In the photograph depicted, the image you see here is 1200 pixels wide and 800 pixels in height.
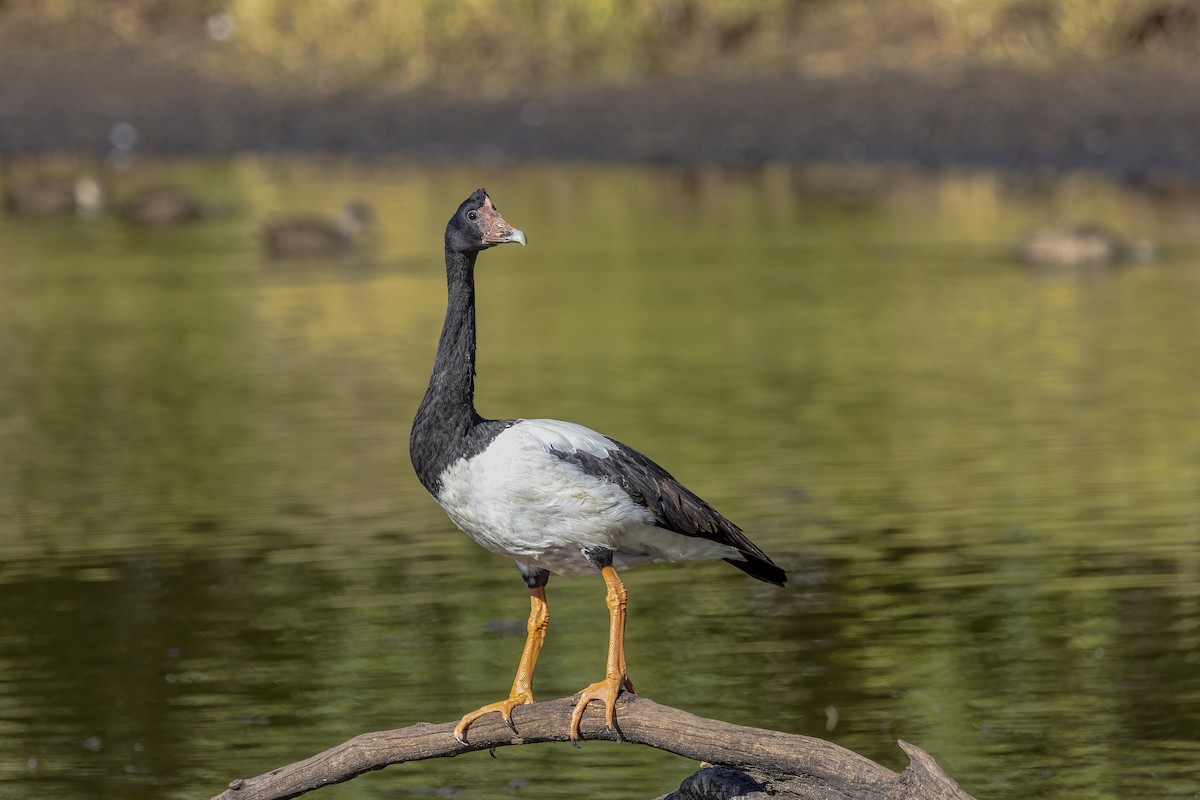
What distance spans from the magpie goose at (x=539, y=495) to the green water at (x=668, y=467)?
67.9 inches

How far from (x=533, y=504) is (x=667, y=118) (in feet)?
115

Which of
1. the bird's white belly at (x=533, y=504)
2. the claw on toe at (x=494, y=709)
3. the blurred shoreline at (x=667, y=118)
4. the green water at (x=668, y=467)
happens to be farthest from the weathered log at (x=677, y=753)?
the blurred shoreline at (x=667, y=118)

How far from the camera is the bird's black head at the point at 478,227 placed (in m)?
7.43

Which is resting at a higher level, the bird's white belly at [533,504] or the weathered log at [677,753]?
the bird's white belly at [533,504]

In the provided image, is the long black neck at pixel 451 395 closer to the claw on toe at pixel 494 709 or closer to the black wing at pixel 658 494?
the black wing at pixel 658 494

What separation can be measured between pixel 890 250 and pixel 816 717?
19343mm

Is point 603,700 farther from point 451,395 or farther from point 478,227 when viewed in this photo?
point 478,227

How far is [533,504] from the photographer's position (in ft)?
23.1

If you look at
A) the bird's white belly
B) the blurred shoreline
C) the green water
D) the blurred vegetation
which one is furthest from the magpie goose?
the blurred vegetation

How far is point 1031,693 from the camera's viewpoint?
999cm

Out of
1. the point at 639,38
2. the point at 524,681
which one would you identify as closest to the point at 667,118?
the point at 639,38

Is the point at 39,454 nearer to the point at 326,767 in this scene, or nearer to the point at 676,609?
the point at 676,609

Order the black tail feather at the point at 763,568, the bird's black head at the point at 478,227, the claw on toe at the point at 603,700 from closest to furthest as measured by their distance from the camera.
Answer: the claw on toe at the point at 603,700 < the bird's black head at the point at 478,227 < the black tail feather at the point at 763,568

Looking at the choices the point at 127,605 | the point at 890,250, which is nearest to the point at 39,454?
the point at 127,605
